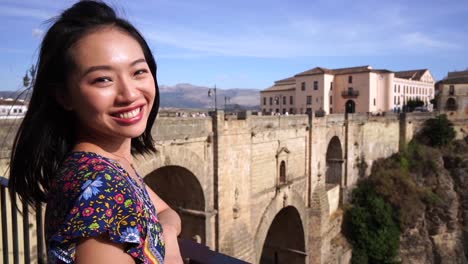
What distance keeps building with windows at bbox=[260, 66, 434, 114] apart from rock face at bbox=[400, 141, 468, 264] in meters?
12.7

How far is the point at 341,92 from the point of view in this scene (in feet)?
133

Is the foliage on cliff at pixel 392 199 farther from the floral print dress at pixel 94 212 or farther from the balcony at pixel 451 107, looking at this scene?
the floral print dress at pixel 94 212

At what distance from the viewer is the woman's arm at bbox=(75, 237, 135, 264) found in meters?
1.04

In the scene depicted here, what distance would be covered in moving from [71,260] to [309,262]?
17.9 meters

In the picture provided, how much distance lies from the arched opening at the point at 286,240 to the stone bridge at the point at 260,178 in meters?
0.05

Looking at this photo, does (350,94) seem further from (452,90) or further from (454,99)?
(452,90)

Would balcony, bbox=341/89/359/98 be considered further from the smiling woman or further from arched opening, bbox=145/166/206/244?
the smiling woman

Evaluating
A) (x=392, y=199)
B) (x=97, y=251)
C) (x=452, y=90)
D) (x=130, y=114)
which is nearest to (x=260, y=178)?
(x=130, y=114)

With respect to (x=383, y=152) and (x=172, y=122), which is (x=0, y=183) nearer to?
(x=172, y=122)

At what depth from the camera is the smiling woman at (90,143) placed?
1.06 meters

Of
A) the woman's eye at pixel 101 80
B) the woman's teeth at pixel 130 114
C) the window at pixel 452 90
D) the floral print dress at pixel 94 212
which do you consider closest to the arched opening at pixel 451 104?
the window at pixel 452 90

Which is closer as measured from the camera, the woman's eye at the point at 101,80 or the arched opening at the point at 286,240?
the woman's eye at the point at 101,80

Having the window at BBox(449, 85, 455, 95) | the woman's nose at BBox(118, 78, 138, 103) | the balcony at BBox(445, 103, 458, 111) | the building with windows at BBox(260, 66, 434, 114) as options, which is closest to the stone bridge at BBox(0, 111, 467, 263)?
the woman's nose at BBox(118, 78, 138, 103)

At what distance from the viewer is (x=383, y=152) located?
26.4 m
